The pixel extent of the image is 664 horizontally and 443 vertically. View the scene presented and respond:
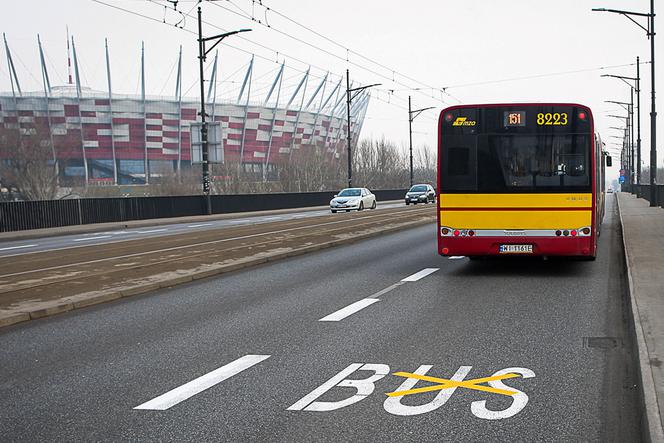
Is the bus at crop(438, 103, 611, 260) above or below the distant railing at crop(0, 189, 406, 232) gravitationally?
above

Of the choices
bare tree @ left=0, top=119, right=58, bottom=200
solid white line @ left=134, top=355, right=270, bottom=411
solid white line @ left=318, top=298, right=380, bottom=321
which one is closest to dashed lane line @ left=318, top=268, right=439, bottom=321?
solid white line @ left=318, top=298, right=380, bottom=321

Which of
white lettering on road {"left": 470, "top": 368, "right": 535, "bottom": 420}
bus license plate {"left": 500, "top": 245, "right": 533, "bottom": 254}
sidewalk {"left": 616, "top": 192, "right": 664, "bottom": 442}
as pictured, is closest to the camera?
sidewalk {"left": 616, "top": 192, "right": 664, "bottom": 442}

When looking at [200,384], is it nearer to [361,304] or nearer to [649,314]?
[361,304]

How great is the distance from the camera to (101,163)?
93938 millimetres

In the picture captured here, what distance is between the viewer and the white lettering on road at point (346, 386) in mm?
5121

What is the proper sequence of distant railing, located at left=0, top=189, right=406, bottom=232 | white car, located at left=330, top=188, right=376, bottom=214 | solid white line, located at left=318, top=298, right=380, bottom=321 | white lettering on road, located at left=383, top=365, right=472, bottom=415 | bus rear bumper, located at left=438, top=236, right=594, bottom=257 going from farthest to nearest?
white car, located at left=330, top=188, right=376, bottom=214 → distant railing, located at left=0, top=189, right=406, bottom=232 → bus rear bumper, located at left=438, top=236, right=594, bottom=257 → solid white line, located at left=318, top=298, right=380, bottom=321 → white lettering on road, located at left=383, top=365, right=472, bottom=415

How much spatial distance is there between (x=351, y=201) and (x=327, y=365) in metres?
36.4

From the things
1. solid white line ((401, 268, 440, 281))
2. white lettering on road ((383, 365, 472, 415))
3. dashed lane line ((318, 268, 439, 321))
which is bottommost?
solid white line ((401, 268, 440, 281))

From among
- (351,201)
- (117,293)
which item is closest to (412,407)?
(117,293)

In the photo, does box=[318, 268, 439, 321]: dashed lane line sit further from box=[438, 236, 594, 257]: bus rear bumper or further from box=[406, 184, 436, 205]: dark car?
box=[406, 184, 436, 205]: dark car

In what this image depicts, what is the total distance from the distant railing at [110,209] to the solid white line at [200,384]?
22985 millimetres

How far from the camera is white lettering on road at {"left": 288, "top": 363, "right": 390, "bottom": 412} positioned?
202 inches

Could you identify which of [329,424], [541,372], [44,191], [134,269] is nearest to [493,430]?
[329,424]

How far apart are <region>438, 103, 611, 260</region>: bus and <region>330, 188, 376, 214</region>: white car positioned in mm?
29293
